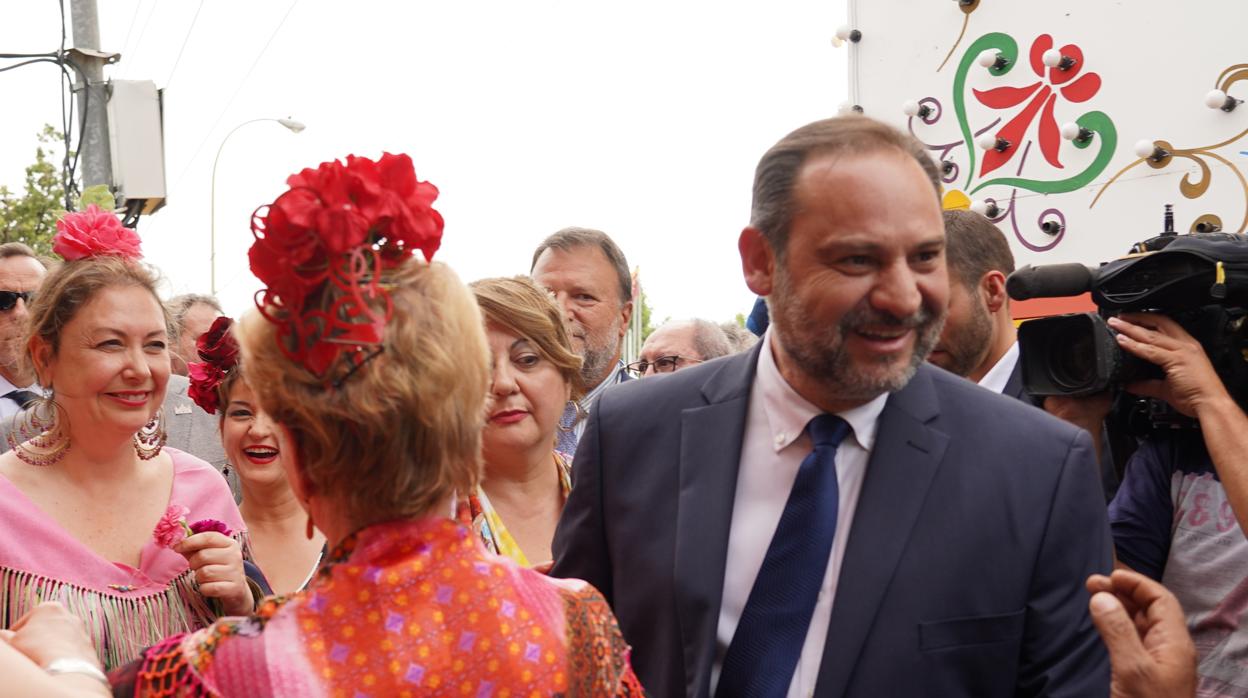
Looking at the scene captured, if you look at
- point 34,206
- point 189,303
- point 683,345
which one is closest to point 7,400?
point 189,303

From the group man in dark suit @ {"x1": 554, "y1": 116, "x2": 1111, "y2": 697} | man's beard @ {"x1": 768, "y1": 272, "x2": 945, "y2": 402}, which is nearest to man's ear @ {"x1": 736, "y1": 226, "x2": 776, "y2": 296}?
man in dark suit @ {"x1": 554, "y1": 116, "x2": 1111, "y2": 697}

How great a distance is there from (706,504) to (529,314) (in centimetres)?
118

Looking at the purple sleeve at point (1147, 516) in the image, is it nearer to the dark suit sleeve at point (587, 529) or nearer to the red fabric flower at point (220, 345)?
the dark suit sleeve at point (587, 529)

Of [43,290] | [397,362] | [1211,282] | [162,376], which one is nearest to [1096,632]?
[1211,282]

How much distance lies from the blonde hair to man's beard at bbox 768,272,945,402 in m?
0.72

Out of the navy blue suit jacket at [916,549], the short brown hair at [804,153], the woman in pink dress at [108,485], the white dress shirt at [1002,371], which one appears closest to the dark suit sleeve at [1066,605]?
the navy blue suit jacket at [916,549]

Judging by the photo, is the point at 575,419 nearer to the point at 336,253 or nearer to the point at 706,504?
the point at 706,504

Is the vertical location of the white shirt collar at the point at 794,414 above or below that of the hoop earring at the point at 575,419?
above

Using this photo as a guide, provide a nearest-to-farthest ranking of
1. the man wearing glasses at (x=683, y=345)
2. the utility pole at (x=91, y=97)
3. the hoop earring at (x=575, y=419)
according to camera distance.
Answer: the hoop earring at (x=575, y=419)
the man wearing glasses at (x=683, y=345)
the utility pole at (x=91, y=97)

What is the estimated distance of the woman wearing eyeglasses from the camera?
10.8 ft

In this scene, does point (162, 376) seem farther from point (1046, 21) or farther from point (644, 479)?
point (1046, 21)

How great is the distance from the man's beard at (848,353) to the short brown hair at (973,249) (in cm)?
169

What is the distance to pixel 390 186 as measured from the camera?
1769 millimetres

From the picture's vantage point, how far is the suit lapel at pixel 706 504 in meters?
2.19
